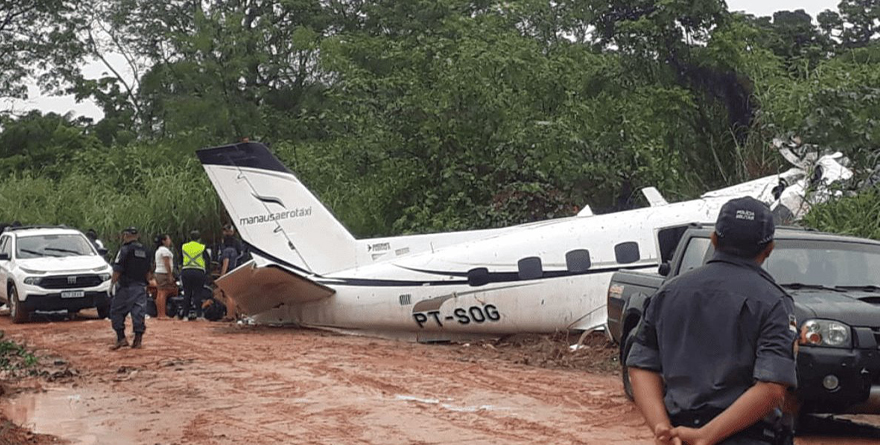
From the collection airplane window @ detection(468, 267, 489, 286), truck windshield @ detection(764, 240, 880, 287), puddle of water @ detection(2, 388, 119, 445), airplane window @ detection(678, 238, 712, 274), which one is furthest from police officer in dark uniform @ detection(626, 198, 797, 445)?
airplane window @ detection(468, 267, 489, 286)

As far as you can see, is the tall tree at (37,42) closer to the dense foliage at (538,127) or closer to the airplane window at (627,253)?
the dense foliage at (538,127)

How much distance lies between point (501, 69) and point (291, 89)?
19749 mm

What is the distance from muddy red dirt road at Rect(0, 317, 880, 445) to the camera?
33.6 ft

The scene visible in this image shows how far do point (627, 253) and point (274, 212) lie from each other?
21.0 feet

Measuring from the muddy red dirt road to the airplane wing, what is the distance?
29.5 inches

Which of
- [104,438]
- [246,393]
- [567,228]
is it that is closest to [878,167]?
[567,228]

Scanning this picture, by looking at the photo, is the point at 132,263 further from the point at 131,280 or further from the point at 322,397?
the point at 322,397

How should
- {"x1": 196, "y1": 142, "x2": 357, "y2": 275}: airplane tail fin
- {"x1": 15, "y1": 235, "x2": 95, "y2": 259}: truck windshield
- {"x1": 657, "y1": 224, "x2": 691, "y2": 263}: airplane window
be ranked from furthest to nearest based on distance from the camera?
{"x1": 15, "y1": 235, "x2": 95, "y2": 259}: truck windshield < {"x1": 196, "y1": 142, "x2": 357, "y2": 275}: airplane tail fin < {"x1": 657, "y1": 224, "x2": 691, "y2": 263}: airplane window

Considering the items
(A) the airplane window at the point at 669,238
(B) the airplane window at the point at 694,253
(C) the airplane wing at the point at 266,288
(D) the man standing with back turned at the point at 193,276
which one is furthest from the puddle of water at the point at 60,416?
(D) the man standing with back turned at the point at 193,276

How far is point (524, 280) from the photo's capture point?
16719 mm

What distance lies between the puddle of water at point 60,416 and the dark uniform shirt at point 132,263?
3.52 metres

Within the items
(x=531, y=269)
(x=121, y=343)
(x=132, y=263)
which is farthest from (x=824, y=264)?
(x=121, y=343)

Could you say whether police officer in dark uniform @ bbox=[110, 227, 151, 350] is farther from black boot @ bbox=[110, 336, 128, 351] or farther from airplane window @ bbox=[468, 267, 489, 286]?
airplane window @ bbox=[468, 267, 489, 286]

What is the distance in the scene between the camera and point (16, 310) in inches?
950
